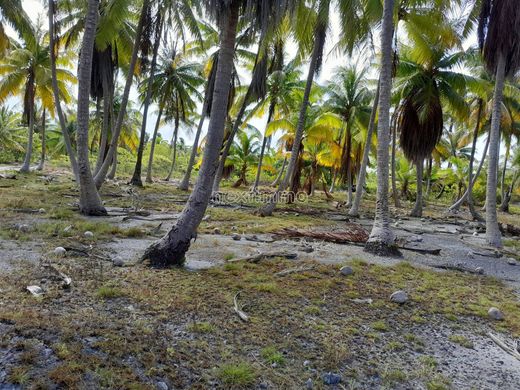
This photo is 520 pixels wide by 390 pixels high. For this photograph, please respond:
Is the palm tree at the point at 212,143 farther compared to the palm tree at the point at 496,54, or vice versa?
the palm tree at the point at 496,54

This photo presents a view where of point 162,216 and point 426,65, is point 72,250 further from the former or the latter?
point 426,65

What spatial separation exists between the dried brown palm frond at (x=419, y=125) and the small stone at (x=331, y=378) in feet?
52.5

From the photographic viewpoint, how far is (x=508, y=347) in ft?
13.4

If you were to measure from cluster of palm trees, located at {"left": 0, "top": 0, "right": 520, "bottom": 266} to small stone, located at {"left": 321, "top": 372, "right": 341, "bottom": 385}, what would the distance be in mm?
3093

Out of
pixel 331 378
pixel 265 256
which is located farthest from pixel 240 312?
pixel 265 256

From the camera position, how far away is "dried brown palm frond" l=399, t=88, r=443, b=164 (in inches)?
680

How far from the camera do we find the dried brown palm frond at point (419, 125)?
1728 centimetres

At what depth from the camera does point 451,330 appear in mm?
4535

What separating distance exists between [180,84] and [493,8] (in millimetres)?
17268

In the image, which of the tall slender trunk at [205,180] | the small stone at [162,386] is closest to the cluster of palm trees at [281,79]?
→ the tall slender trunk at [205,180]

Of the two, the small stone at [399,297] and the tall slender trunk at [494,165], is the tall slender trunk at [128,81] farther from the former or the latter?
the tall slender trunk at [494,165]

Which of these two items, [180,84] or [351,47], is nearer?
[351,47]

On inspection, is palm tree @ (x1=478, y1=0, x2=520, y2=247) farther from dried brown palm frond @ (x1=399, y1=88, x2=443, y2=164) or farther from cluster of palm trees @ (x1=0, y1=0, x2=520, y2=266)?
dried brown palm frond @ (x1=399, y1=88, x2=443, y2=164)

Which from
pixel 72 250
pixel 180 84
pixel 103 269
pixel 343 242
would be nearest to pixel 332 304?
pixel 103 269
